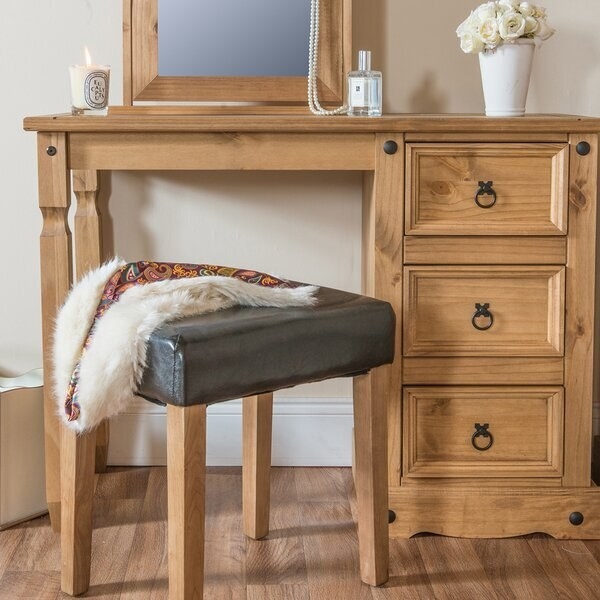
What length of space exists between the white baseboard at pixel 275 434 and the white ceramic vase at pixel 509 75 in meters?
0.84

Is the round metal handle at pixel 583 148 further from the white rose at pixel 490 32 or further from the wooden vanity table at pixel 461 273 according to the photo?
the white rose at pixel 490 32

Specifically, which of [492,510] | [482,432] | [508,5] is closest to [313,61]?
[508,5]

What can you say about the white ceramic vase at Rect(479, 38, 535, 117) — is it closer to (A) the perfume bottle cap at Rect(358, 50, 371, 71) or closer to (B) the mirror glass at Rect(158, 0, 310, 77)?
(A) the perfume bottle cap at Rect(358, 50, 371, 71)

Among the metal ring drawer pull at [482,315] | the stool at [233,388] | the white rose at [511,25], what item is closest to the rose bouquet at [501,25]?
the white rose at [511,25]

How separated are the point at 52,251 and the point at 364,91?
713mm

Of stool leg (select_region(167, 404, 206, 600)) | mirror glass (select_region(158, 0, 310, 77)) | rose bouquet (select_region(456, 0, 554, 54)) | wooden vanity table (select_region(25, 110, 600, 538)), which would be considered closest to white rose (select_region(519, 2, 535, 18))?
rose bouquet (select_region(456, 0, 554, 54))

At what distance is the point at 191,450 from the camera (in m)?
1.58

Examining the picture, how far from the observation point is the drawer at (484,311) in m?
2.02

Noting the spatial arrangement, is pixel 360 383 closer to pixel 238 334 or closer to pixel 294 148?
pixel 238 334

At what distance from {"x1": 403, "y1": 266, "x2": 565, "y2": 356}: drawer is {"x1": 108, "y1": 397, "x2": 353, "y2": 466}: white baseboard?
543 mm

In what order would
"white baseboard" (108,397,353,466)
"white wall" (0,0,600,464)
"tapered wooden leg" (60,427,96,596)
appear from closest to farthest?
"tapered wooden leg" (60,427,96,596)
"white wall" (0,0,600,464)
"white baseboard" (108,397,353,466)

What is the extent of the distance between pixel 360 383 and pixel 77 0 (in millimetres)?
1156

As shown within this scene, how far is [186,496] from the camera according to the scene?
1582mm

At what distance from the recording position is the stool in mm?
1569
